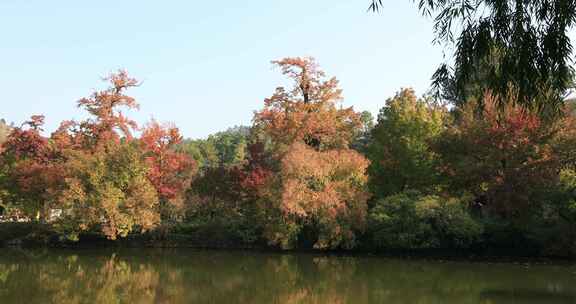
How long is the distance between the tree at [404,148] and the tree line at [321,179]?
0.23ft

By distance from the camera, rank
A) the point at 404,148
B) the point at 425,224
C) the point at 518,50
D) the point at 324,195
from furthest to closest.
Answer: the point at 404,148
the point at 324,195
the point at 425,224
the point at 518,50

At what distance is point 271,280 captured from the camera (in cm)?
1731

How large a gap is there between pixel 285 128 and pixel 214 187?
197 inches

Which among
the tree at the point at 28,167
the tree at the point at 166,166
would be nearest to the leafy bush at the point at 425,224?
the tree at the point at 166,166

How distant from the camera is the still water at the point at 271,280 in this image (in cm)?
1409

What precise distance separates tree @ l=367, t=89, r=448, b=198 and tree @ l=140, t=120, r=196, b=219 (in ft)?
33.0

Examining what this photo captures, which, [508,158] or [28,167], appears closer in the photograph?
[508,158]

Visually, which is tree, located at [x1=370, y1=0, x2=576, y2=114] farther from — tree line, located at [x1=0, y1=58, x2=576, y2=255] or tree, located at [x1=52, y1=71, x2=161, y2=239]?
tree, located at [x1=52, y1=71, x2=161, y2=239]

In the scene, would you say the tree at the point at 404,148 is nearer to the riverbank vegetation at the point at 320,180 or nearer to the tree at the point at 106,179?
the riverbank vegetation at the point at 320,180

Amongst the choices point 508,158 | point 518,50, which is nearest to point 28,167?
point 508,158

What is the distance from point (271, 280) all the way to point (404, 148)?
13.2 meters

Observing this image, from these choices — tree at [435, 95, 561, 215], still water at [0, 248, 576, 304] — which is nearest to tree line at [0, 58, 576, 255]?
tree at [435, 95, 561, 215]

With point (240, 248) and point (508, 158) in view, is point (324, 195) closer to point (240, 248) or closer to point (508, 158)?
point (240, 248)

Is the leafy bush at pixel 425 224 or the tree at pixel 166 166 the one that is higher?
the tree at pixel 166 166
